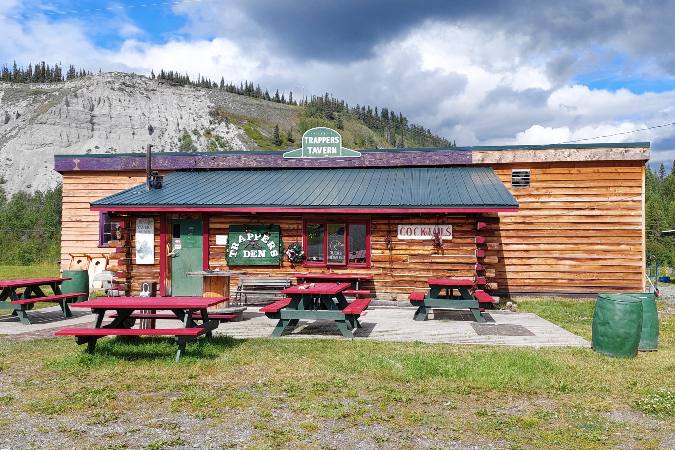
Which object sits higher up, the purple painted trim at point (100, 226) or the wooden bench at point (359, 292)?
the purple painted trim at point (100, 226)

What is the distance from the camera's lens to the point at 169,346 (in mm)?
8375

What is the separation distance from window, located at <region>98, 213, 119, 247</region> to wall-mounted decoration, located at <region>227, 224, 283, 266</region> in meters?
5.42

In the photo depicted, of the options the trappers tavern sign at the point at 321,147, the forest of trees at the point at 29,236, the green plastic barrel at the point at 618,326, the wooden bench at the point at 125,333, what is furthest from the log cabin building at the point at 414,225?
the forest of trees at the point at 29,236

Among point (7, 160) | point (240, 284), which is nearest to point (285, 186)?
point (240, 284)

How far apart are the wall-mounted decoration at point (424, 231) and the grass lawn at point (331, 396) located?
5797mm

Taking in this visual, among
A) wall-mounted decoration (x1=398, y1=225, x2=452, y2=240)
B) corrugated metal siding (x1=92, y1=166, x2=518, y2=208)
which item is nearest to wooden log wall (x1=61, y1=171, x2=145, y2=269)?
corrugated metal siding (x1=92, y1=166, x2=518, y2=208)

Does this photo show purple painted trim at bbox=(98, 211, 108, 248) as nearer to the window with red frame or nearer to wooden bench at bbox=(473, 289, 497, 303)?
the window with red frame

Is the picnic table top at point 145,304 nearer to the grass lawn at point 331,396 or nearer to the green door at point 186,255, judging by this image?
the grass lawn at point 331,396

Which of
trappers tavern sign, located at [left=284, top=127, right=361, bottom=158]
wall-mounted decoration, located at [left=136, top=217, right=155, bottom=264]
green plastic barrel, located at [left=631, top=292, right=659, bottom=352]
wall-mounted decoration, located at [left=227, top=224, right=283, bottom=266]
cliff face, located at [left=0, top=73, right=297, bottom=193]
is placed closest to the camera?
green plastic barrel, located at [left=631, top=292, right=659, bottom=352]

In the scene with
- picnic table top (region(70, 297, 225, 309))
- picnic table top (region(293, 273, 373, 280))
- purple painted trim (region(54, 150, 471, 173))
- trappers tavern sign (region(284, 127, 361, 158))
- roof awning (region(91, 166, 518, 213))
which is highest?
trappers tavern sign (region(284, 127, 361, 158))

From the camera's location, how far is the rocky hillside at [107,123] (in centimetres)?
8256

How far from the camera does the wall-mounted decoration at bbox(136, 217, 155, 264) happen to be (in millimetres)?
15234

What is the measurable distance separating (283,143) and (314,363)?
12212 cm

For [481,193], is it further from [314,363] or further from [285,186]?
[314,363]
